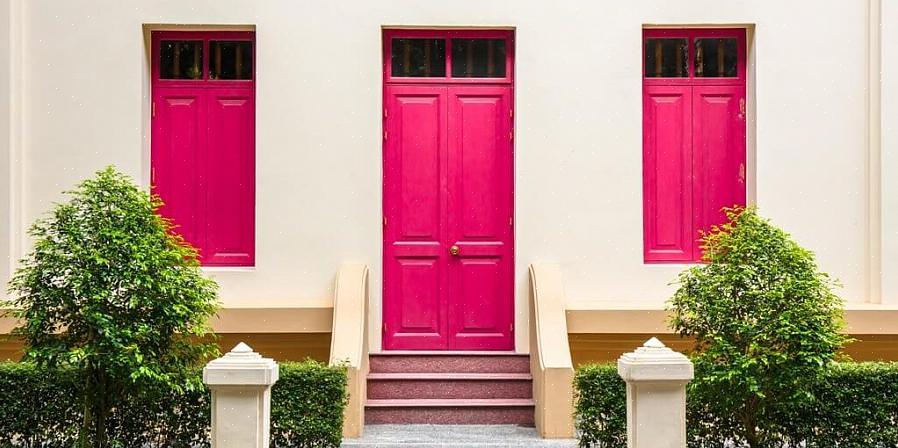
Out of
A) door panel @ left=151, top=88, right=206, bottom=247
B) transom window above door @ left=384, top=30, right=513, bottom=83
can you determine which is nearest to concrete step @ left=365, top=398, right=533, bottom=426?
door panel @ left=151, top=88, right=206, bottom=247

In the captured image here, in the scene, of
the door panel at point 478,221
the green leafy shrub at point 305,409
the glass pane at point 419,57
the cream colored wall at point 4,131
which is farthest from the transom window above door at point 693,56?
the cream colored wall at point 4,131

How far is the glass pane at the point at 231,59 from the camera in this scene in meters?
13.4

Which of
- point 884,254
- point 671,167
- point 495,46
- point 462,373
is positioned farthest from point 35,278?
point 884,254

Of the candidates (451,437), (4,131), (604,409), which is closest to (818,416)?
(604,409)

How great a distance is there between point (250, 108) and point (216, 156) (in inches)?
26.4

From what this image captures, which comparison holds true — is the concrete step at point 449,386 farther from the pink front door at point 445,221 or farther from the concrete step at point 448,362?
the pink front door at point 445,221

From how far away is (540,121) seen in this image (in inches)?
520

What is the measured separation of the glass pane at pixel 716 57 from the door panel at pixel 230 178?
17.0 ft

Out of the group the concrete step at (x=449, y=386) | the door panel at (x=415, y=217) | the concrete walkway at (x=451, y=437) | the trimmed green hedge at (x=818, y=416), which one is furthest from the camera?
the door panel at (x=415, y=217)

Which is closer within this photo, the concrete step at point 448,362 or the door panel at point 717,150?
the concrete step at point 448,362

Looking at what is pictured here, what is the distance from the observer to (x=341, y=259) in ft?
43.1

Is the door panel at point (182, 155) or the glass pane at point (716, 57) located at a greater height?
the glass pane at point (716, 57)

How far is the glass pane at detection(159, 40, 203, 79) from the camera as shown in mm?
13430

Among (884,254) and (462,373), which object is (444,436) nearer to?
(462,373)
